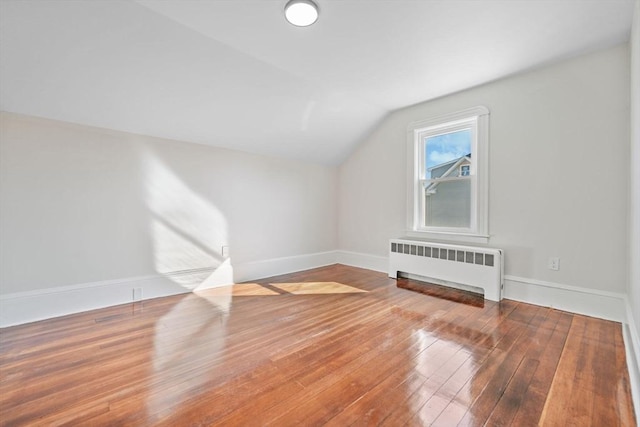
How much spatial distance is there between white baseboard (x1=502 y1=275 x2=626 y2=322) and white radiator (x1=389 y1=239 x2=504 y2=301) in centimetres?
17

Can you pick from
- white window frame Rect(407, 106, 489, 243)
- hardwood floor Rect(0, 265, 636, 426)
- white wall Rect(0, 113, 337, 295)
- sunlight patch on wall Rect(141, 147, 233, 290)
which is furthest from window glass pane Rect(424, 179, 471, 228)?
sunlight patch on wall Rect(141, 147, 233, 290)

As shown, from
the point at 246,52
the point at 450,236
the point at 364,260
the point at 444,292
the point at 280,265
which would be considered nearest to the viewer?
the point at 246,52

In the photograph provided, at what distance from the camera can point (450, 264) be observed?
3.34 meters

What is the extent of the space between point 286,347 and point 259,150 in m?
2.75

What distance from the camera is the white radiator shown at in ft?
→ 9.81

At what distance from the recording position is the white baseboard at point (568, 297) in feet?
8.01

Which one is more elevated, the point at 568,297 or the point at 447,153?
the point at 447,153

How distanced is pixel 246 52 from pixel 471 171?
2835 millimetres

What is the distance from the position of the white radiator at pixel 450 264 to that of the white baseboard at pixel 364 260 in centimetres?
36

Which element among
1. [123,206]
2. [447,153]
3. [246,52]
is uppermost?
[246,52]

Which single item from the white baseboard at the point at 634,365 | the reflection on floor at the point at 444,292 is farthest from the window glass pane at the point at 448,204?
the white baseboard at the point at 634,365

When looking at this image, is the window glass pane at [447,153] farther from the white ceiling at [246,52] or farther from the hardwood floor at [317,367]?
the hardwood floor at [317,367]

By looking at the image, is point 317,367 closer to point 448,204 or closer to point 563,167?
point 448,204

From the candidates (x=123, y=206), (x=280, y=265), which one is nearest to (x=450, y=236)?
(x=280, y=265)
